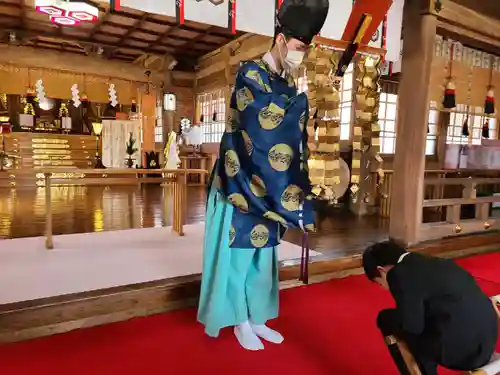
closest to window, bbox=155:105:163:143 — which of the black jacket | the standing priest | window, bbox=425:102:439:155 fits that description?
window, bbox=425:102:439:155

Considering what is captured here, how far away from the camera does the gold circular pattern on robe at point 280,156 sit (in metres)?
1.68

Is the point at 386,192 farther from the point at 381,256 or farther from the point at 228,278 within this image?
the point at 381,256

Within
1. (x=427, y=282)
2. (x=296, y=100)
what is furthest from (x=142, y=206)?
(x=427, y=282)

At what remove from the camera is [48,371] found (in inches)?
65.8

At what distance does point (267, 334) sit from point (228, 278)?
41cm

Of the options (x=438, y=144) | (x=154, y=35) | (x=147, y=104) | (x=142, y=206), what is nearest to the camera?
(x=142, y=206)

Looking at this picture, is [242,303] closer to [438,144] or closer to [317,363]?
[317,363]

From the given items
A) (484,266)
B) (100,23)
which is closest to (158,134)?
(100,23)

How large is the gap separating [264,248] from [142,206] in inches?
167

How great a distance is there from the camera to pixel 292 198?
1.75 metres

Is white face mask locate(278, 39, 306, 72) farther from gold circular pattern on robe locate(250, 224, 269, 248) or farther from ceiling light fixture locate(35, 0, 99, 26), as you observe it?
ceiling light fixture locate(35, 0, 99, 26)

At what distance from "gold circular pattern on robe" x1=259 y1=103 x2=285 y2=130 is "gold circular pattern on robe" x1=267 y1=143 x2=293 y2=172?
0.32 feet

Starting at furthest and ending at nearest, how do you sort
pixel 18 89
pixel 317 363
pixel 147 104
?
pixel 147 104 → pixel 18 89 → pixel 317 363

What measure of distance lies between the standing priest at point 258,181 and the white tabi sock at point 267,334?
72 mm
